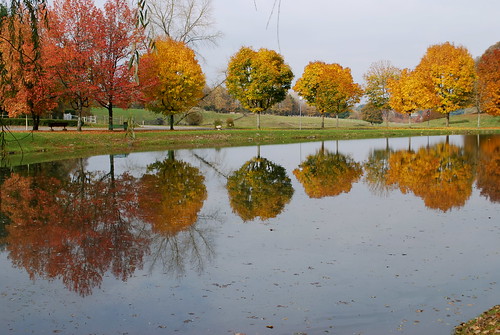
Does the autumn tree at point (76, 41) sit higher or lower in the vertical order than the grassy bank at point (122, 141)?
higher

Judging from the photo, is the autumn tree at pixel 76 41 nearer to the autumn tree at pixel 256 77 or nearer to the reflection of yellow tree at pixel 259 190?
the reflection of yellow tree at pixel 259 190

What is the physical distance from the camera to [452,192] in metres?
18.1

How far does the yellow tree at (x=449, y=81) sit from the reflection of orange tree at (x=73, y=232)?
212 feet

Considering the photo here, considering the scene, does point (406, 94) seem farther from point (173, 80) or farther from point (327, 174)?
point (327, 174)

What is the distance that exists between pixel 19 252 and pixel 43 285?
2.38 metres

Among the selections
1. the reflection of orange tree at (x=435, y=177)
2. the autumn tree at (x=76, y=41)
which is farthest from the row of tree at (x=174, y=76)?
the reflection of orange tree at (x=435, y=177)

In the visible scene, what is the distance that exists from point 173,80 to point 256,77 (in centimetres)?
1588

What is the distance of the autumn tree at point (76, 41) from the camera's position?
40.7 meters

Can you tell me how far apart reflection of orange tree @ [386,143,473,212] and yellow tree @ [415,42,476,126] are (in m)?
44.0

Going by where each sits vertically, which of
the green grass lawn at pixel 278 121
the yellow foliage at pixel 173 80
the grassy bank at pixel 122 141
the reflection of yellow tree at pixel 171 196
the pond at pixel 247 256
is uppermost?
the yellow foliage at pixel 173 80

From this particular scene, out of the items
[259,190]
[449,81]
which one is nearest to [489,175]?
[259,190]

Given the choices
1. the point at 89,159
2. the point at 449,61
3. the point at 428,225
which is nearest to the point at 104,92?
the point at 89,159

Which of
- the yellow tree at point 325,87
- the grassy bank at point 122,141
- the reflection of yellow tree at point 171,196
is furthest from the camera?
the yellow tree at point 325,87

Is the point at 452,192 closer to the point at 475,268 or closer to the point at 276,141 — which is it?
the point at 475,268
